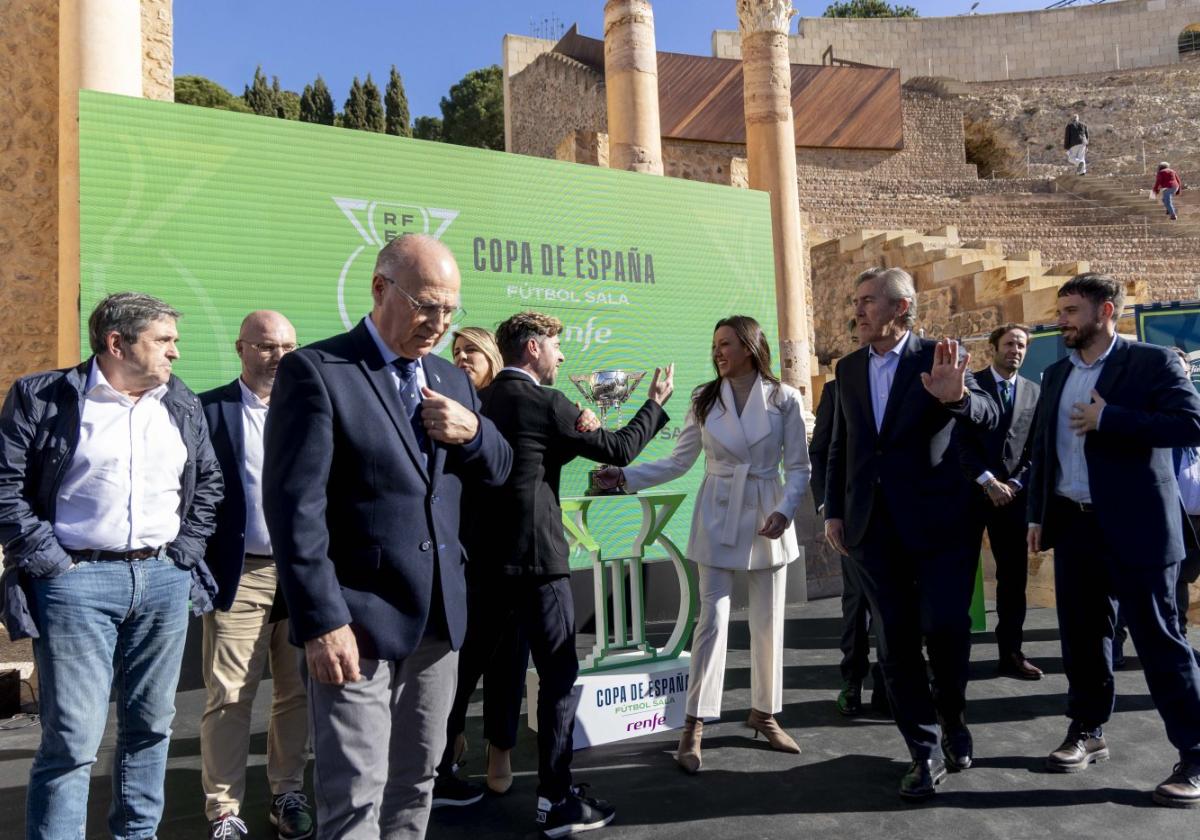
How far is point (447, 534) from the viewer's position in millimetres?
2041

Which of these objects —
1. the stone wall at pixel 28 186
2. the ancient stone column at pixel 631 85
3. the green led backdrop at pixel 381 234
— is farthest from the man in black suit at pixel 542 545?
the ancient stone column at pixel 631 85

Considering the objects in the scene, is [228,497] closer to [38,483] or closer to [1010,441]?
[38,483]

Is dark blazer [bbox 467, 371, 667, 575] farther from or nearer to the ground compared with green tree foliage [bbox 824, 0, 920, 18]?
nearer to the ground

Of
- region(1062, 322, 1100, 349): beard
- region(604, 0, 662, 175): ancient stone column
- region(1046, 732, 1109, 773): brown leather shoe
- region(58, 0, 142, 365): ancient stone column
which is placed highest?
region(604, 0, 662, 175): ancient stone column

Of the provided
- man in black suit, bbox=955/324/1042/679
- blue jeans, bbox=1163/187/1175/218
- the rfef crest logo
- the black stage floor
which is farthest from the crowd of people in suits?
blue jeans, bbox=1163/187/1175/218

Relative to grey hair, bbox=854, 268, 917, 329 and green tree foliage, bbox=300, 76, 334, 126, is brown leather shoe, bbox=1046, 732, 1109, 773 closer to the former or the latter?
grey hair, bbox=854, 268, 917, 329

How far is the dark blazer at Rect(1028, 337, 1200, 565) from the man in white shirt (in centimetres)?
309

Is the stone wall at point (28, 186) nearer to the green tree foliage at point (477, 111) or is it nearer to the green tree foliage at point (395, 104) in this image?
the green tree foliage at point (477, 111)

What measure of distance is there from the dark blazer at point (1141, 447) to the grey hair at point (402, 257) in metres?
2.50

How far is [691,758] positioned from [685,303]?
4196mm

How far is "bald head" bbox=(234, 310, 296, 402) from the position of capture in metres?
3.12

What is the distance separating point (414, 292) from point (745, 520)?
2.04 meters

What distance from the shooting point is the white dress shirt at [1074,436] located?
343 centimetres

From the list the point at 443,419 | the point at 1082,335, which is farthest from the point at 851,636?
the point at 443,419
